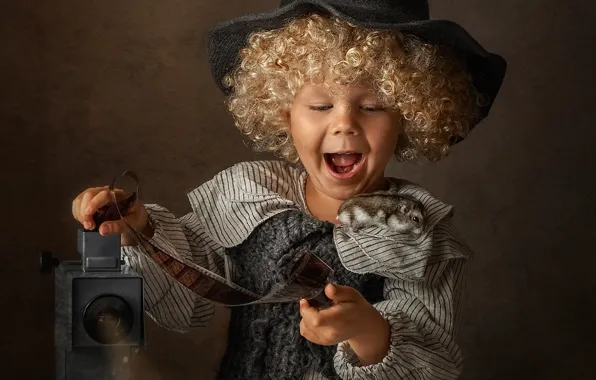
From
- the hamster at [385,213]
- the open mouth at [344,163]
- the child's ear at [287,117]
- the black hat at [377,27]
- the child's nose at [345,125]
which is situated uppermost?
the black hat at [377,27]

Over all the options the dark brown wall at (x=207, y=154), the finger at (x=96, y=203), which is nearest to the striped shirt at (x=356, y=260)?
the finger at (x=96, y=203)

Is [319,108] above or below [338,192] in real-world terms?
above

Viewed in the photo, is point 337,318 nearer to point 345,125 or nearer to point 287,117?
point 345,125

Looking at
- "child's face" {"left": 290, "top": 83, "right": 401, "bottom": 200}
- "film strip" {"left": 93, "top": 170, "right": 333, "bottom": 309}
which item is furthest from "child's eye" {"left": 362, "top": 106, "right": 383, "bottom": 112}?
"film strip" {"left": 93, "top": 170, "right": 333, "bottom": 309}

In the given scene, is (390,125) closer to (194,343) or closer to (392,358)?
(392,358)

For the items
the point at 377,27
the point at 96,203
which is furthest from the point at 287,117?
the point at 96,203

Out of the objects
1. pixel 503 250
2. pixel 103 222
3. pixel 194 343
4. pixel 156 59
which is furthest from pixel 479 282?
pixel 103 222

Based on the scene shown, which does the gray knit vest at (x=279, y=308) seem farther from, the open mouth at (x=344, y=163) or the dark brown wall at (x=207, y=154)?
the dark brown wall at (x=207, y=154)

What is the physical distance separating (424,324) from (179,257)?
0.99ft

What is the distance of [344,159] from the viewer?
4.46 feet

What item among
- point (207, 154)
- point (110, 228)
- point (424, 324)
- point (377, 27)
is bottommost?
point (424, 324)

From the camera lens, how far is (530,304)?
1.75 metres

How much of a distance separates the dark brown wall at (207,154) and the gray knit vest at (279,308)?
0.22m

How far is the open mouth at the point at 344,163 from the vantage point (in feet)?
4.44
